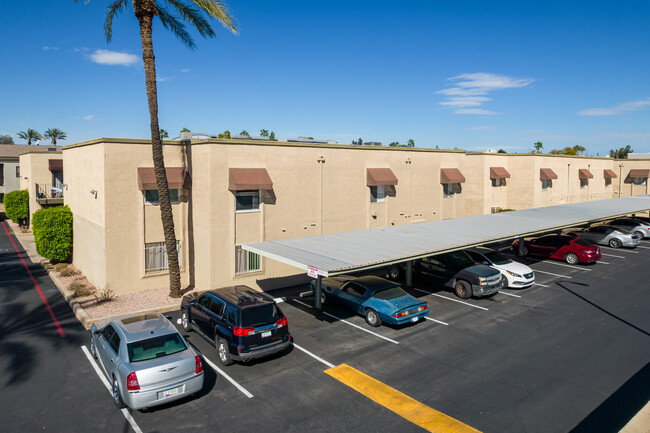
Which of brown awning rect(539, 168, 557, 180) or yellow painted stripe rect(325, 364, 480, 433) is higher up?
brown awning rect(539, 168, 557, 180)

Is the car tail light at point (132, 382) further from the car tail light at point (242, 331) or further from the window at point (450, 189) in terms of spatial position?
the window at point (450, 189)

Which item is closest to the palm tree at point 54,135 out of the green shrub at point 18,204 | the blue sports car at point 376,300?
the green shrub at point 18,204

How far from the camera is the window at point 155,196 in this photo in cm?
1906

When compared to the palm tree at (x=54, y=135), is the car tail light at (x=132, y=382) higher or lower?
lower

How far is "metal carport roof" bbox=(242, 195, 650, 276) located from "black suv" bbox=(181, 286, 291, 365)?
1.99 meters

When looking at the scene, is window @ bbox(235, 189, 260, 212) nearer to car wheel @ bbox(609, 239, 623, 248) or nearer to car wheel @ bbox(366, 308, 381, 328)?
car wheel @ bbox(366, 308, 381, 328)

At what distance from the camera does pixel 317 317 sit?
16.3m

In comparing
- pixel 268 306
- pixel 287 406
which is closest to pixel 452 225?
pixel 268 306

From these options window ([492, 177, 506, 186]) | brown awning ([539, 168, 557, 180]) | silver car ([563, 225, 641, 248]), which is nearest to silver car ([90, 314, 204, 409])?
silver car ([563, 225, 641, 248])

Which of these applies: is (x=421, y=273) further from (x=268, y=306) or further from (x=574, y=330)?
(x=268, y=306)

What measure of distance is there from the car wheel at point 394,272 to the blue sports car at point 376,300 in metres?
4.71

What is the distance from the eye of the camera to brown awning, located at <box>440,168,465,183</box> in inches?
1074

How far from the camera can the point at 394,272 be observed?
70.5ft

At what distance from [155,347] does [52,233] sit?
16.6 m
